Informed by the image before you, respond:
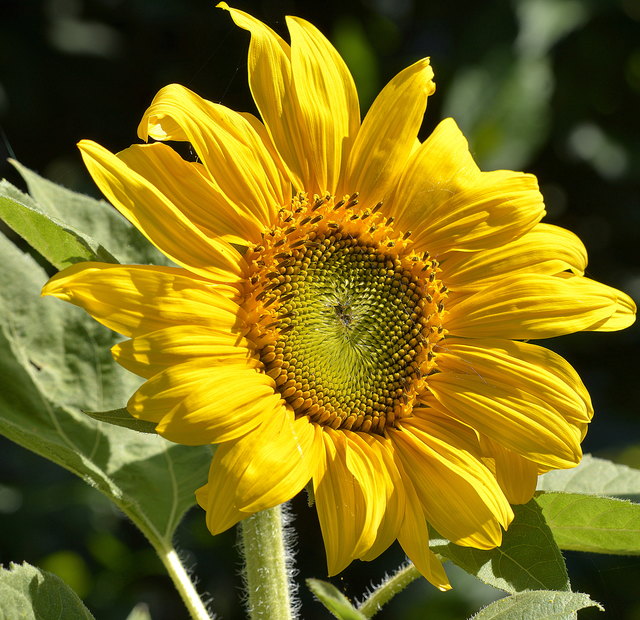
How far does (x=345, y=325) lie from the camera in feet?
4.41

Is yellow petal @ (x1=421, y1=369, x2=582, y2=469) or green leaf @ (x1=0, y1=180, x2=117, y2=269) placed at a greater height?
green leaf @ (x1=0, y1=180, x2=117, y2=269)

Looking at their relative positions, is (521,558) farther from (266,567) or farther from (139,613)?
(139,613)

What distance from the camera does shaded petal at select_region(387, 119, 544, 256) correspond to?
1.28 meters

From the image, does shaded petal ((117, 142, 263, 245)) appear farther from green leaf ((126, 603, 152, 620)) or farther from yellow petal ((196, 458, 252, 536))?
green leaf ((126, 603, 152, 620))

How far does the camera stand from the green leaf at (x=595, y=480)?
1.50 m

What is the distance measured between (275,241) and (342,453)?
0.98 feet

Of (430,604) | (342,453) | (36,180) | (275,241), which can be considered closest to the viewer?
(342,453)

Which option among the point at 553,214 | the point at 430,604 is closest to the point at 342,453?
the point at 430,604

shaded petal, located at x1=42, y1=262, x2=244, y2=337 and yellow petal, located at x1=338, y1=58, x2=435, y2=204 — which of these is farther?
yellow petal, located at x1=338, y1=58, x2=435, y2=204

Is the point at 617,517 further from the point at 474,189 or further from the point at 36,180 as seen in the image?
the point at 36,180

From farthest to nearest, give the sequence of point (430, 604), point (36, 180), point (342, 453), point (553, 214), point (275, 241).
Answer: point (553, 214) < point (430, 604) < point (36, 180) < point (275, 241) < point (342, 453)

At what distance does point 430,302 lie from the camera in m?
1.36

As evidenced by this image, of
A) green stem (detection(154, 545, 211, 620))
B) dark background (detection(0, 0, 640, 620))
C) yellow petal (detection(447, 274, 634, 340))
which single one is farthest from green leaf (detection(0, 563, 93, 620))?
dark background (detection(0, 0, 640, 620))

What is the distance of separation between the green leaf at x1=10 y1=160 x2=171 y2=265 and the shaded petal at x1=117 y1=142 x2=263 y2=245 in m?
0.29
